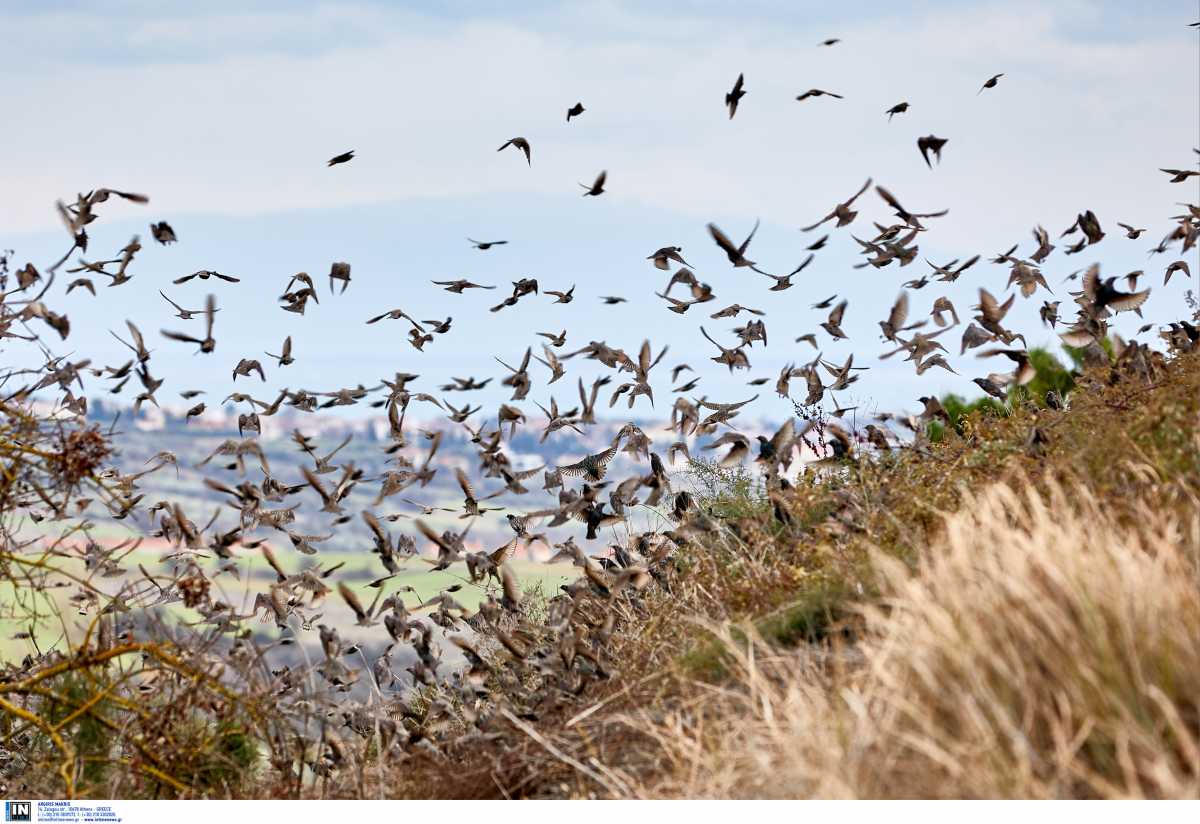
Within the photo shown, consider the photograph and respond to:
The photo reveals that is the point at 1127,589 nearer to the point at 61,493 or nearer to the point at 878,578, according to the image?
the point at 878,578

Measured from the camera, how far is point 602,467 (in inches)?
Result: 358

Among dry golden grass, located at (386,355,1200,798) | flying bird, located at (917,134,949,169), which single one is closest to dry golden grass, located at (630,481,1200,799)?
dry golden grass, located at (386,355,1200,798)

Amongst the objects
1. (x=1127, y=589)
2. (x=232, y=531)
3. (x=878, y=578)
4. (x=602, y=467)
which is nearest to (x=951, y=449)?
(x=602, y=467)

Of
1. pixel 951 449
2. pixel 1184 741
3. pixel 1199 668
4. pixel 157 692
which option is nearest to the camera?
pixel 1184 741

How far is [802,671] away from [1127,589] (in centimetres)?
199

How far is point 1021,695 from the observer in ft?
16.3

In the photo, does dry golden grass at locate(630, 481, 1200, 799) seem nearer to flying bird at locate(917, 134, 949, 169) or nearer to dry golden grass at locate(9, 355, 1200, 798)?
dry golden grass at locate(9, 355, 1200, 798)

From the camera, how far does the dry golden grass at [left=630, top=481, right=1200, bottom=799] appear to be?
4.73 metres

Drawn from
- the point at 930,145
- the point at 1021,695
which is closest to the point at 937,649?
the point at 1021,695

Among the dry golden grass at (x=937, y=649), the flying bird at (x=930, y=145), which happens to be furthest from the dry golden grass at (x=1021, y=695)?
the flying bird at (x=930, y=145)

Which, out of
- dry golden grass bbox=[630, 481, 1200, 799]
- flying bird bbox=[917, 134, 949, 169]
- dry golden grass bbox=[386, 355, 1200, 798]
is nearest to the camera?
dry golden grass bbox=[630, 481, 1200, 799]

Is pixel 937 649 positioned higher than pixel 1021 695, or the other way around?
pixel 937 649

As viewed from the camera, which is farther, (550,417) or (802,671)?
(550,417)

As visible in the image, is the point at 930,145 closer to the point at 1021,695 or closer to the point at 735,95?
the point at 735,95
